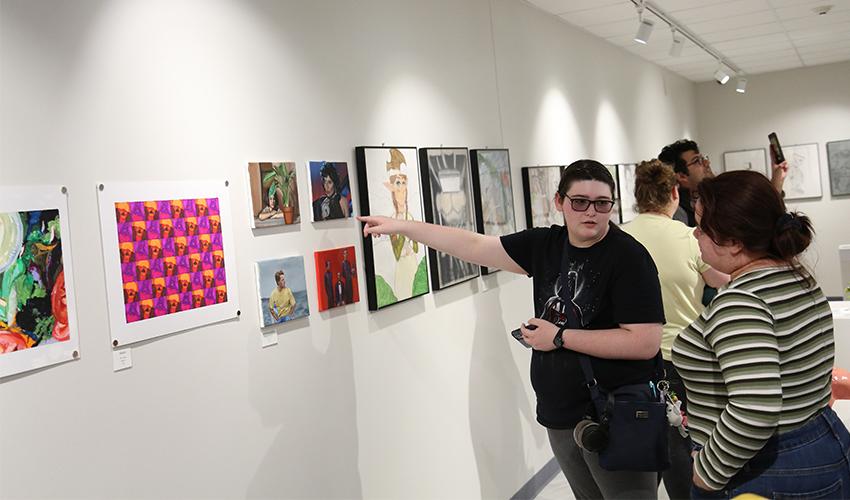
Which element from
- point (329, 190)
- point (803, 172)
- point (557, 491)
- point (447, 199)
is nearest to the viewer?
point (329, 190)

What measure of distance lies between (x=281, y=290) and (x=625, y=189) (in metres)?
A: 4.59

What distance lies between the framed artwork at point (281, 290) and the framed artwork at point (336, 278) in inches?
3.4

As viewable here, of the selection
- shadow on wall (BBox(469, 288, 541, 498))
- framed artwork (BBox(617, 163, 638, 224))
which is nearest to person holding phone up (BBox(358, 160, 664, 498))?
shadow on wall (BBox(469, 288, 541, 498))

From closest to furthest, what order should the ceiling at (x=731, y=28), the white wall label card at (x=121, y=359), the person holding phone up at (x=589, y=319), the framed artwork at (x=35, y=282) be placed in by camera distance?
the framed artwork at (x=35, y=282), the white wall label card at (x=121, y=359), the person holding phone up at (x=589, y=319), the ceiling at (x=731, y=28)

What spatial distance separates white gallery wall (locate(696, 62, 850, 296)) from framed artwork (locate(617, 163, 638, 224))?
4043 mm

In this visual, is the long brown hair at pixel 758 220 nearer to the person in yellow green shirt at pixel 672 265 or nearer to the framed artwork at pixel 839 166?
the person in yellow green shirt at pixel 672 265

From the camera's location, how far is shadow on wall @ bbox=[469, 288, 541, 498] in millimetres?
3827

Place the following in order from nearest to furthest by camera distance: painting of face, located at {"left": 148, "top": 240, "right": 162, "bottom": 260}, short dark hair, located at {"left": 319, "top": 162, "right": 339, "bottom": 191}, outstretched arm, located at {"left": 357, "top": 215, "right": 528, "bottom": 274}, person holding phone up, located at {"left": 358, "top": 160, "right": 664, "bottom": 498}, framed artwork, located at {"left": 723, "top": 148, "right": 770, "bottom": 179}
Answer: painting of face, located at {"left": 148, "top": 240, "right": 162, "bottom": 260} → person holding phone up, located at {"left": 358, "top": 160, "right": 664, "bottom": 498} → outstretched arm, located at {"left": 357, "top": 215, "right": 528, "bottom": 274} → short dark hair, located at {"left": 319, "top": 162, "right": 339, "bottom": 191} → framed artwork, located at {"left": 723, "top": 148, "right": 770, "bottom": 179}

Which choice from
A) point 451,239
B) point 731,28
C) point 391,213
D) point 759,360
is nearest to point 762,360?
point 759,360

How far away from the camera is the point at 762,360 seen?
1646mm

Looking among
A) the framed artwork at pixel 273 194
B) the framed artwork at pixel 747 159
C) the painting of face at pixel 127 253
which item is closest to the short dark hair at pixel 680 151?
the framed artwork at pixel 273 194

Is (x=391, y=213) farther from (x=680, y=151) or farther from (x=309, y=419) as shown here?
(x=680, y=151)

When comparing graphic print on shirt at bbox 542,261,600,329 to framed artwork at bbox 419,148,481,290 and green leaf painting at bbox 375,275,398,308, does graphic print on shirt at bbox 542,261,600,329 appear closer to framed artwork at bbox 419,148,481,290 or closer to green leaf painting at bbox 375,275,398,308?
green leaf painting at bbox 375,275,398,308

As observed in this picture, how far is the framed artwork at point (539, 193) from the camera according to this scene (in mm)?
4592
